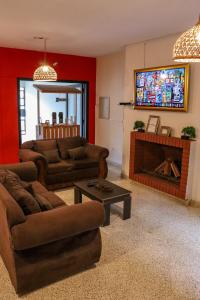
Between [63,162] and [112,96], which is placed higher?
[112,96]

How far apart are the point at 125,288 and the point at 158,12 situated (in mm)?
3043

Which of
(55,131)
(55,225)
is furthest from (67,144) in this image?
(55,225)

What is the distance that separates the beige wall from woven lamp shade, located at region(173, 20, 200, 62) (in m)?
2.28

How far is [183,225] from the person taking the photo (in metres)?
3.48

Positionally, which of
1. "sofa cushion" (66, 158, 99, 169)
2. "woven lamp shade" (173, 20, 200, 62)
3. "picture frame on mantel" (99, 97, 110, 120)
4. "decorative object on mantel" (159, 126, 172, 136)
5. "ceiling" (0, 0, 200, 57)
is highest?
"ceiling" (0, 0, 200, 57)

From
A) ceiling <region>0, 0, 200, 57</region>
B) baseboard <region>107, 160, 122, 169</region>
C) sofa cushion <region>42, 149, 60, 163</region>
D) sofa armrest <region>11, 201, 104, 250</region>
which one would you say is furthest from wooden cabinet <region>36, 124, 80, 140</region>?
sofa armrest <region>11, 201, 104, 250</region>

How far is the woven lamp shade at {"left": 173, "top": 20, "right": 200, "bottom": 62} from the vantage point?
1.73 m

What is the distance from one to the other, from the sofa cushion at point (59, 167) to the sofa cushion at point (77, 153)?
313mm

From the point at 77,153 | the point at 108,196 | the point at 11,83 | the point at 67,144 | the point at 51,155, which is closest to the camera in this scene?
the point at 108,196

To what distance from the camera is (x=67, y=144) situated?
211 inches

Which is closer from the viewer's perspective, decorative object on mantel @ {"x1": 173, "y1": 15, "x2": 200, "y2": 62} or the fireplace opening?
decorative object on mantel @ {"x1": 173, "y1": 15, "x2": 200, "y2": 62}

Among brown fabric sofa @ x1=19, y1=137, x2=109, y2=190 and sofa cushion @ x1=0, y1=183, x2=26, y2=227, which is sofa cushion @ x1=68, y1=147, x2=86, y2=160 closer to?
brown fabric sofa @ x1=19, y1=137, x2=109, y2=190

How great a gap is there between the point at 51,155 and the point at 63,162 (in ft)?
0.85

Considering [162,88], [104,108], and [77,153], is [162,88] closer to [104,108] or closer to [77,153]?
[77,153]
